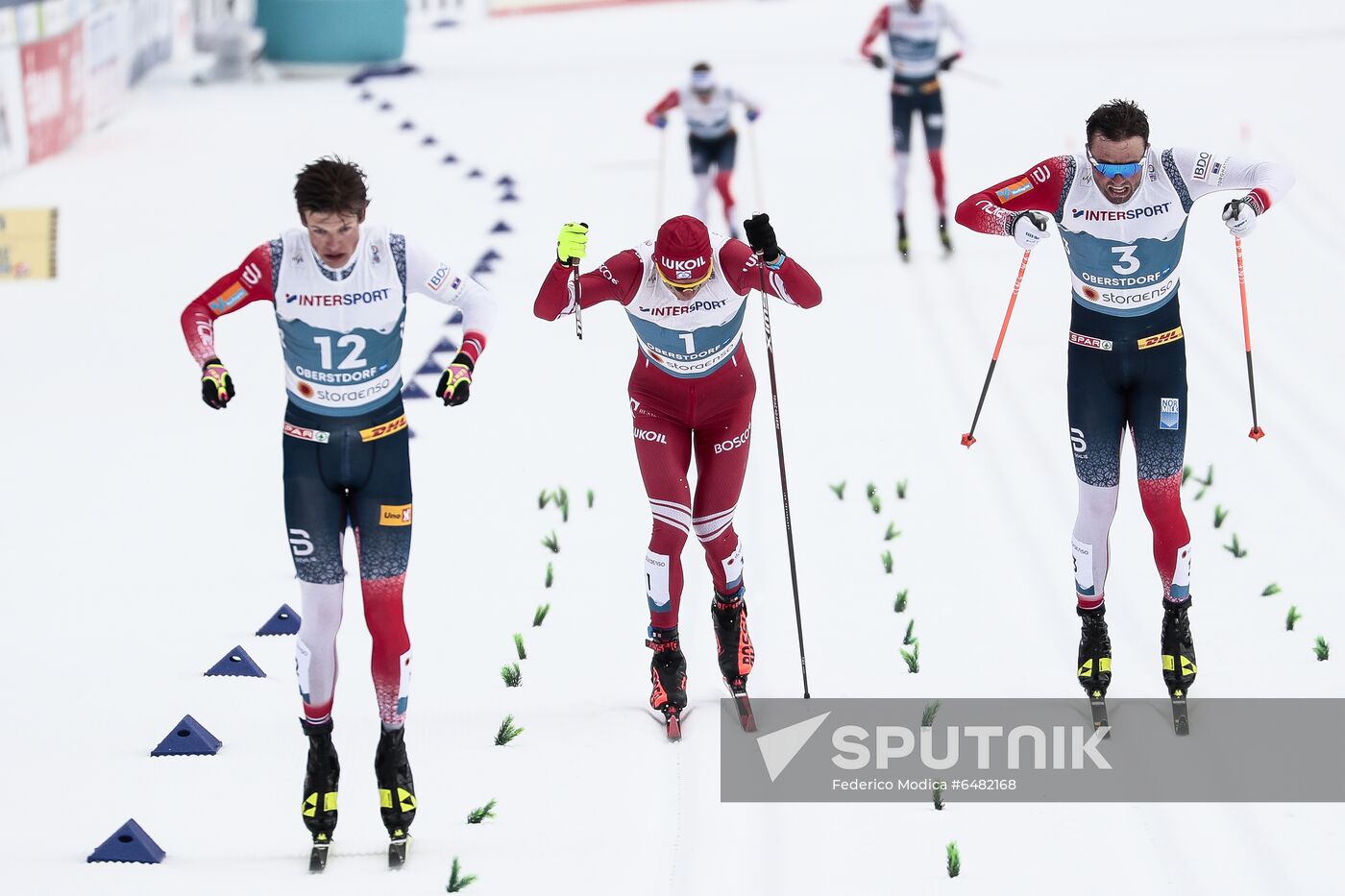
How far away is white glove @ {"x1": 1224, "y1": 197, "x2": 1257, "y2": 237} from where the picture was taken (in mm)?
6234

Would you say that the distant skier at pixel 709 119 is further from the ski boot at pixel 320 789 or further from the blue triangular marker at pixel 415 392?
the ski boot at pixel 320 789

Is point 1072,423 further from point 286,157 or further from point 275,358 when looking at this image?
point 286,157

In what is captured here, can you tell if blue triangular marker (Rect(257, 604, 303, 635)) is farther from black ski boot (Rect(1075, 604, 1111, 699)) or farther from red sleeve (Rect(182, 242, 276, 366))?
black ski boot (Rect(1075, 604, 1111, 699))

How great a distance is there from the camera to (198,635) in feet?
24.5

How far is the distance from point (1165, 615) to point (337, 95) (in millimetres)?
14464

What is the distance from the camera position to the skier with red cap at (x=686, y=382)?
6.18 metres

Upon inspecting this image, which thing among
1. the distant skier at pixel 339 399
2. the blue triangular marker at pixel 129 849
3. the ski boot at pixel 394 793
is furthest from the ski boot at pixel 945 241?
the blue triangular marker at pixel 129 849

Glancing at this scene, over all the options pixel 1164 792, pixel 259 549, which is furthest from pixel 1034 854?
pixel 259 549

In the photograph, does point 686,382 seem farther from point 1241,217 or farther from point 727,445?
point 1241,217

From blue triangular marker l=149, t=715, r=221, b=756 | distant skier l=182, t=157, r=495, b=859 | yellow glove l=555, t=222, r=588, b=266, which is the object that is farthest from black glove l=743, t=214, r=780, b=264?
blue triangular marker l=149, t=715, r=221, b=756

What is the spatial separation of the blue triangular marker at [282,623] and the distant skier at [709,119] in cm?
610

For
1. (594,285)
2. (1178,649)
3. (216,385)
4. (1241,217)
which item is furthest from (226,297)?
(1178,649)

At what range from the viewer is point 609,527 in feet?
28.3

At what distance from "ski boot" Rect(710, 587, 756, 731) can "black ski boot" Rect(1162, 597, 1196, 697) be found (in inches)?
62.2
